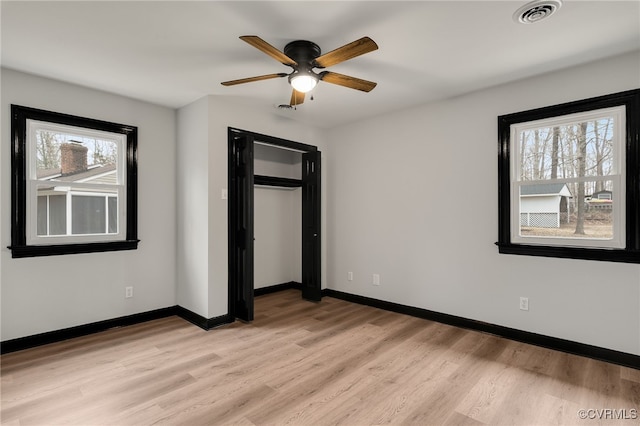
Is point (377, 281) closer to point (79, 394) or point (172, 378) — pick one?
point (172, 378)

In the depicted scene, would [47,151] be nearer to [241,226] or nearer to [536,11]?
[241,226]

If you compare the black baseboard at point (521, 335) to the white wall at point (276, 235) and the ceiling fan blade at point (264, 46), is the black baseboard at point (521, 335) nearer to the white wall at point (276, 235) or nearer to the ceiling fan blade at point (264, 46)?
the white wall at point (276, 235)

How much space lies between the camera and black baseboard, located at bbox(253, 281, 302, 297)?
16.3 feet

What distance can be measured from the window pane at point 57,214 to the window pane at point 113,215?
0.41 m

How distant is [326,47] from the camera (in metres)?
2.50

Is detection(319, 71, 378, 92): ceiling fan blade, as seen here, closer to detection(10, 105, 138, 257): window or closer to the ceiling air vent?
the ceiling air vent

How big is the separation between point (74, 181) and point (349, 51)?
3.09 metres

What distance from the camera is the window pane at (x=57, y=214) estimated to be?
10.3 feet

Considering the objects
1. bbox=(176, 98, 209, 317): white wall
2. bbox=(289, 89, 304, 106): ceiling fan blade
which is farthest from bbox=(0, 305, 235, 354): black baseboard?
bbox=(289, 89, 304, 106): ceiling fan blade

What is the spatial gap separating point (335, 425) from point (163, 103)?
12.5 feet

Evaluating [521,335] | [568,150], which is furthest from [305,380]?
[568,150]

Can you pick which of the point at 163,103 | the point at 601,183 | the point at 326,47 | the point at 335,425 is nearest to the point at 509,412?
the point at 335,425

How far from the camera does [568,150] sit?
118 inches

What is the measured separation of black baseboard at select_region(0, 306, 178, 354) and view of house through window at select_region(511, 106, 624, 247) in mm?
4157
